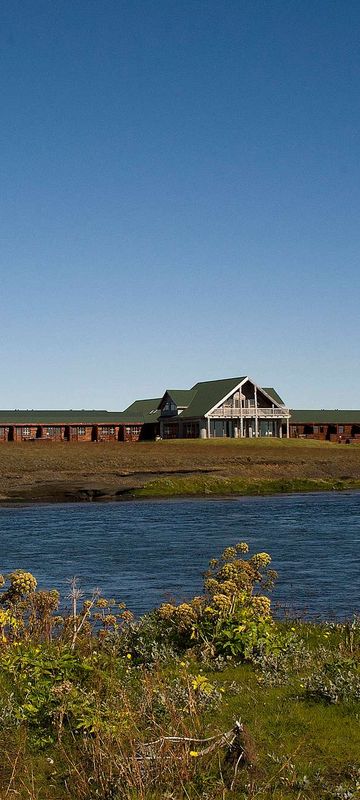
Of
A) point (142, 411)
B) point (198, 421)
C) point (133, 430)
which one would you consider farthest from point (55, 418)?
point (198, 421)

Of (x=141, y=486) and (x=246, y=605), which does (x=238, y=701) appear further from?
(x=141, y=486)

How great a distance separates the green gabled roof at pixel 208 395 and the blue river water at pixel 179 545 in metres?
40.0

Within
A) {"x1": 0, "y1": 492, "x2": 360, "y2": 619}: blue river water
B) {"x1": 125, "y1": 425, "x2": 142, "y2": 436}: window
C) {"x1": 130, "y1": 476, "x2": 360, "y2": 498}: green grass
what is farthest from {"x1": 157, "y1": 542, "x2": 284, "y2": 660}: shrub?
{"x1": 125, "y1": 425, "x2": 142, "y2": 436}: window

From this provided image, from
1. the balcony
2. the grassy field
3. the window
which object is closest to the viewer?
the grassy field

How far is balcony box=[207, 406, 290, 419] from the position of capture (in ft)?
297

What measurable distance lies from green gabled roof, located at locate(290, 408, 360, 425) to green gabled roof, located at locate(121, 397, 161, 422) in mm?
15854

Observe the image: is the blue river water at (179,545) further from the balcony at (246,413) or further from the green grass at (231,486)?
the balcony at (246,413)

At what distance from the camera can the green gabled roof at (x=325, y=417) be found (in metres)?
105

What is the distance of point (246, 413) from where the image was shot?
91562mm

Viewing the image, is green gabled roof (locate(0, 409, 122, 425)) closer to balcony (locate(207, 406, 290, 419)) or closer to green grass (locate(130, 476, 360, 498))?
balcony (locate(207, 406, 290, 419))

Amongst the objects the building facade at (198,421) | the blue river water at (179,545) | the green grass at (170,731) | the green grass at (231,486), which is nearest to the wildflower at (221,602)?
the green grass at (170,731)

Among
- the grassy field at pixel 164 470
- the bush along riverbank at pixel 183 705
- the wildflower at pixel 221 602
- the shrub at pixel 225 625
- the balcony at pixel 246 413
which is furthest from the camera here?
the balcony at pixel 246 413

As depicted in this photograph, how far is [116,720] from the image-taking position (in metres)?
8.66

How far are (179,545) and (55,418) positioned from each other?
70.7 metres
